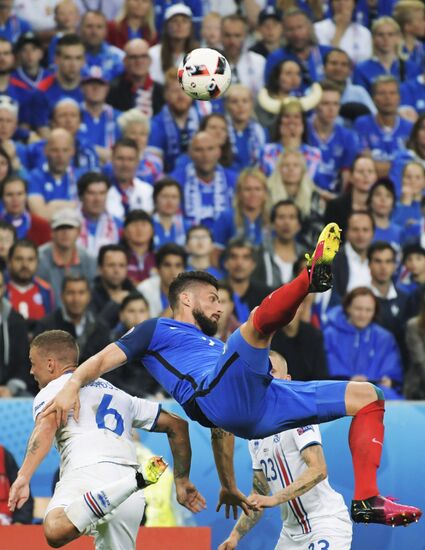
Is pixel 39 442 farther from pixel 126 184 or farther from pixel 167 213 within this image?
pixel 126 184

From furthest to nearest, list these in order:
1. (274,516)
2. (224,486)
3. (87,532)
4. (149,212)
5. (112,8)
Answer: (112,8) → (149,212) → (274,516) → (224,486) → (87,532)

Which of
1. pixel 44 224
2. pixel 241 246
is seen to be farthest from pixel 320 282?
pixel 44 224

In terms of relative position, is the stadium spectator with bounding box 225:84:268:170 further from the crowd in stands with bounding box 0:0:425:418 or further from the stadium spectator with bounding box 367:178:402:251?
the stadium spectator with bounding box 367:178:402:251

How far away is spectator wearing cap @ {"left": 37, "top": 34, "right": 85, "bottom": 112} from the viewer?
→ 47.5ft

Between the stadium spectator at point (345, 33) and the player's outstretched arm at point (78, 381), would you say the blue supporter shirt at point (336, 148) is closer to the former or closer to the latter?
the stadium spectator at point (345, 33)

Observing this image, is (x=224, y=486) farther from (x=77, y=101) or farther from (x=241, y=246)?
(x=77, y=101)

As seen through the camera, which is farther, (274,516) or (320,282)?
(274,516)

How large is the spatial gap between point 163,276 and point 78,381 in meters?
4.71

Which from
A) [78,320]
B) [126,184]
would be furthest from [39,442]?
[126,184]

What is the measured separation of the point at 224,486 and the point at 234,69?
7675 millimetres

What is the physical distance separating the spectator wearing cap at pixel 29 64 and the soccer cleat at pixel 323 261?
26.2 feet

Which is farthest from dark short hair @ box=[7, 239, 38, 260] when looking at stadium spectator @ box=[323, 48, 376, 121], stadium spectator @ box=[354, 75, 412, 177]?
stadium spectator @ box=[323, 48, 376, 121]

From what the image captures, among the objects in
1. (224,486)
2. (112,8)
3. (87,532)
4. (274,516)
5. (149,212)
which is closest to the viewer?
(87,532)

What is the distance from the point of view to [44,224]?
43.1 feet
